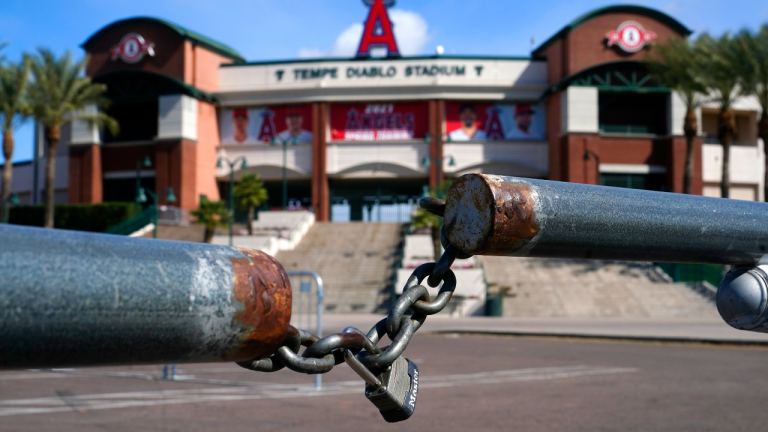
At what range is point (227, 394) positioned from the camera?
9203 mm

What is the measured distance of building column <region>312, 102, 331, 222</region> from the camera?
51.9 metres

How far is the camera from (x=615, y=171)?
163 ft

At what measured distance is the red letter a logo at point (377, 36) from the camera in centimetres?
5606

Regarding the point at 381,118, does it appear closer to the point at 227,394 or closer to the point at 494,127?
the point at 494,127

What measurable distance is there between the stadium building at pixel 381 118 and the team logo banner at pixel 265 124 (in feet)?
0.34

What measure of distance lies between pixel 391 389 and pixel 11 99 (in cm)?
4329

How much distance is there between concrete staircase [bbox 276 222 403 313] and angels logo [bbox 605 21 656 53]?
65.2 feet

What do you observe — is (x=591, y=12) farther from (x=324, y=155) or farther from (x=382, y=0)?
(x=324, y=155)

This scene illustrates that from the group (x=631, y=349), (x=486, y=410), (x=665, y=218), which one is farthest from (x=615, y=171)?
(x=665, y=218)

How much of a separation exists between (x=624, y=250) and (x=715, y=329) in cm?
2232

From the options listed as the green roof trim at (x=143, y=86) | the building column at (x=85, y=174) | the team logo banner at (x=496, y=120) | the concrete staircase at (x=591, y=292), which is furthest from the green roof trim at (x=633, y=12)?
the building column at (x=85, y=174)

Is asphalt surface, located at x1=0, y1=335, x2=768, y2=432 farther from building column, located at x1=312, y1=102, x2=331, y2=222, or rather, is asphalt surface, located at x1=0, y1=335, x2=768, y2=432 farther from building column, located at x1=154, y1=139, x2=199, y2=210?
building column, located at x1=154, y1=139, x2=199, y2=210

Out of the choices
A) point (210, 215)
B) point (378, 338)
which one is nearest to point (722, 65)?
point (210, 215)

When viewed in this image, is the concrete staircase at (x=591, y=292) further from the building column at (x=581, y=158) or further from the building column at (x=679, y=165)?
the building column at (x=679, y=165)
